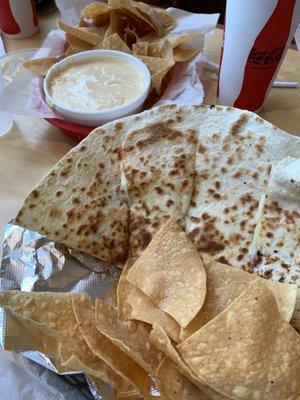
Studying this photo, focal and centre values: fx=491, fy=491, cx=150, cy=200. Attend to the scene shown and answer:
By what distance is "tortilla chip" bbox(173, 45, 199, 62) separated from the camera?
1718mm

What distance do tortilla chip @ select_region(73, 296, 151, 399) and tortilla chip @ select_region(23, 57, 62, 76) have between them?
92cm

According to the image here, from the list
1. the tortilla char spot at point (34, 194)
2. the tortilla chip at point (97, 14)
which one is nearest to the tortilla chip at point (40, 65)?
the tortilla chip at point (97, 14)

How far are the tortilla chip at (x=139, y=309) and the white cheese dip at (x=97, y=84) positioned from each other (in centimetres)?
62

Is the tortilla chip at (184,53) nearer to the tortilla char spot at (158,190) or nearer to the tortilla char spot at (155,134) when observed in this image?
the tortilla char spot at (155,134)

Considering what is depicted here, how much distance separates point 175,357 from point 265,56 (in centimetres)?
93

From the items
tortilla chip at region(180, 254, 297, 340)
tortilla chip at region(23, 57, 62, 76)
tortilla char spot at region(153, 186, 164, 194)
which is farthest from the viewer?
tortilla chip at region(23, 57, 62, 76)

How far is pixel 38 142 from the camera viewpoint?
5.23 feet

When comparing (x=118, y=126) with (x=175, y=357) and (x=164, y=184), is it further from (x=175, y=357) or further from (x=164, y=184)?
(x=175, y=357)

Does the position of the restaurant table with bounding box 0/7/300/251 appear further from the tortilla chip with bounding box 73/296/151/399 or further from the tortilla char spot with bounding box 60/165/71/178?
the tortilla chip with bounding box 73/296/151/399

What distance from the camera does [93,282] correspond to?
119 cm

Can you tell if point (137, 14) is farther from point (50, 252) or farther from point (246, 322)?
point (246, 322)

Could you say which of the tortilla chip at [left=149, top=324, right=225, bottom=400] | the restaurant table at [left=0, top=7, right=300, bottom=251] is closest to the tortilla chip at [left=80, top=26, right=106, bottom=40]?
the restaurant table at [left=0, top=7, right=300, bottom=251]

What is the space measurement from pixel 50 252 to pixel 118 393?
1.25 feet

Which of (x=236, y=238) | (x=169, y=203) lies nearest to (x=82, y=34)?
(x=169, y=203)
